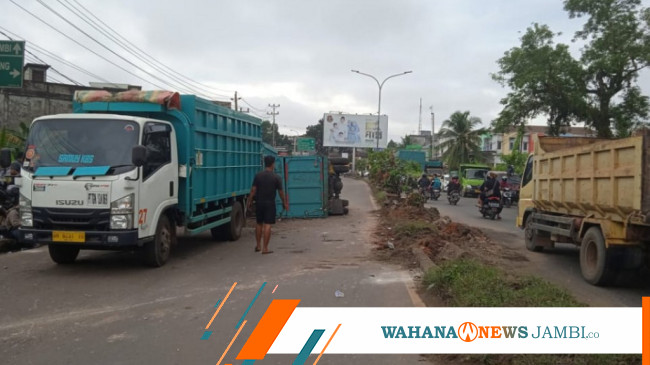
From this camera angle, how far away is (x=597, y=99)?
25.7m

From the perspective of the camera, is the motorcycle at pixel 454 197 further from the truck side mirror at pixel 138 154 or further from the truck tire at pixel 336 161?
the truck side mirror at pixel 138 154

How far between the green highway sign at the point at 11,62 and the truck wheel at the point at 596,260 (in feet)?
41.4

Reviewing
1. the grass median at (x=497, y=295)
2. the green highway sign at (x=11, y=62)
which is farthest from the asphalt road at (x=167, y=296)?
the green highway sign at (x=11, y=62)

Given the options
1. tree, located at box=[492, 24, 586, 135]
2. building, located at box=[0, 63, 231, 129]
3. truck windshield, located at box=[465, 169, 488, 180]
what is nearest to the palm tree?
truck windshield, located at box=[465, 169, 488, 180]

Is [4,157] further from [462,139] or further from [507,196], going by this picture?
[462,139]

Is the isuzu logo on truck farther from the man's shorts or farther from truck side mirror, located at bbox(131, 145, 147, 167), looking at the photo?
the man's shorts

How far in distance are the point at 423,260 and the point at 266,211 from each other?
293 centimetres

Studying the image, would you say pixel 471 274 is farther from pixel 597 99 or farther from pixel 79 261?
pixel 597 99

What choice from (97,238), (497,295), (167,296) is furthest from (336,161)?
(497,295)

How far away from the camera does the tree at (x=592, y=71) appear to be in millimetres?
24078

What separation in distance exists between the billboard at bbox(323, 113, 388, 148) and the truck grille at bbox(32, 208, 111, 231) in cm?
4851

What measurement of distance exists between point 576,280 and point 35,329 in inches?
292

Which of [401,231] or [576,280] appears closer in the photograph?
[576,280]

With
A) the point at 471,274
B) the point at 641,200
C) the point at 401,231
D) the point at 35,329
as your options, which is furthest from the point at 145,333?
the point at 401,231
